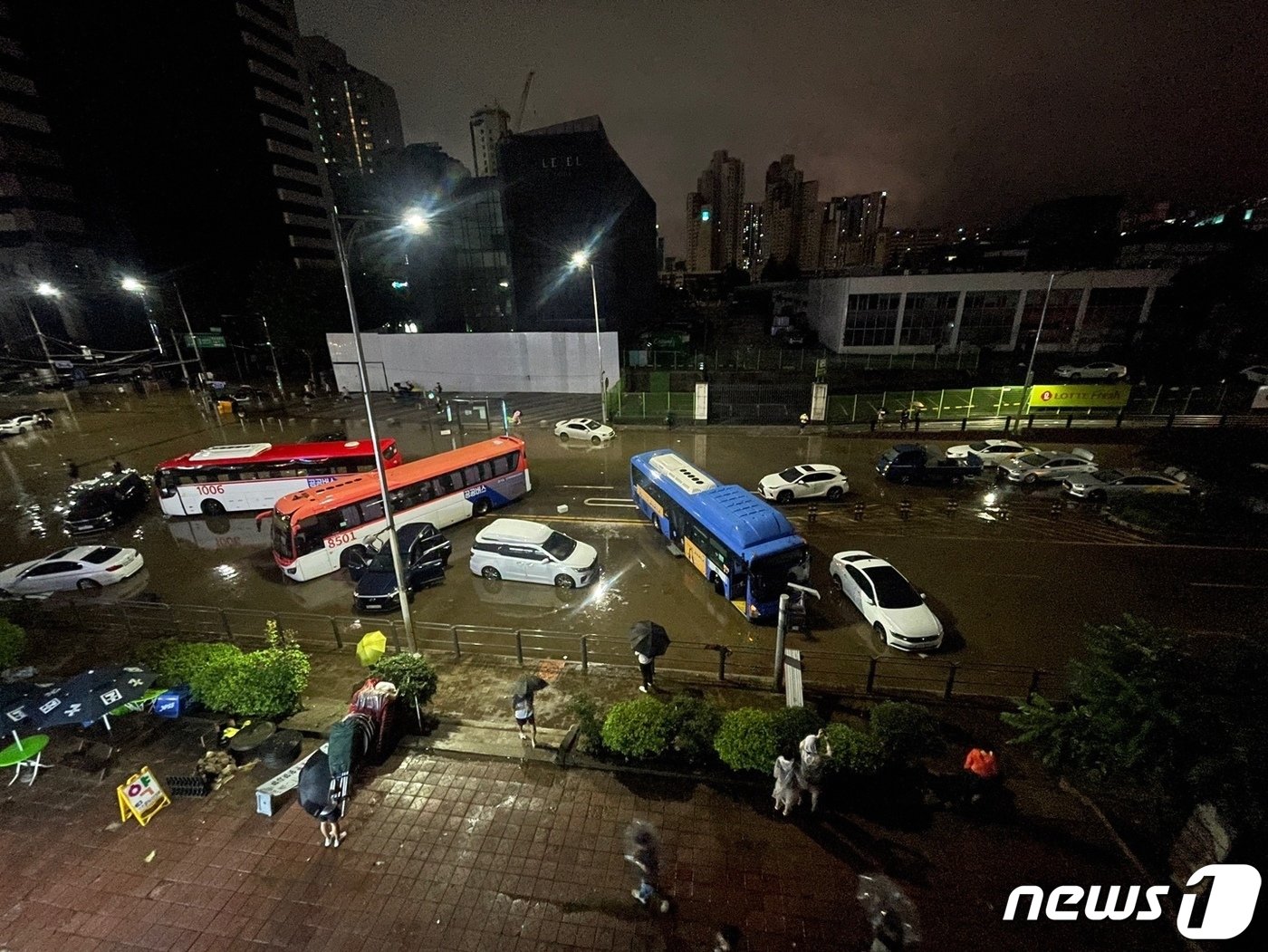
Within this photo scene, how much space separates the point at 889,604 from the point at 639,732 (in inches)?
304

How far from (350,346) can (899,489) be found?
4140 cm

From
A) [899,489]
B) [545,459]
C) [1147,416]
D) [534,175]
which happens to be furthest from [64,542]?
[1147,416]

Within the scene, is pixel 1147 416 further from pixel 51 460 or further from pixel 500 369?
pixel 51 460

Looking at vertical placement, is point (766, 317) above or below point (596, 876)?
above

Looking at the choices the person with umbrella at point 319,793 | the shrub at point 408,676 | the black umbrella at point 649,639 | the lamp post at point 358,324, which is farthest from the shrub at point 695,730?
the lamp post at point 358,324

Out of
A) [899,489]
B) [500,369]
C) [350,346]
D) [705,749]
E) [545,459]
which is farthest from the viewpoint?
[350,346]

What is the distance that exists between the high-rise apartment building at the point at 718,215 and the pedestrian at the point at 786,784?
611 feet

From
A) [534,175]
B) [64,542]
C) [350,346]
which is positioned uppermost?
[534,175]

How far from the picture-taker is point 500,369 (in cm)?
3931

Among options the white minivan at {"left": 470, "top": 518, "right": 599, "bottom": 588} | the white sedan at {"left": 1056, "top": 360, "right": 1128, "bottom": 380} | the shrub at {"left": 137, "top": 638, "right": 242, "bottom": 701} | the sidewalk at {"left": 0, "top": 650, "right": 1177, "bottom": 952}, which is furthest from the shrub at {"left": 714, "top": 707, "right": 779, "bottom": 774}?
the white sedan at {"left": 1056, "top": 360, "right": 1128, "bottom": 380}

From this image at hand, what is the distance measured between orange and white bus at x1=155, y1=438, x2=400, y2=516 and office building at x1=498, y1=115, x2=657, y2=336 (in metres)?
32.4

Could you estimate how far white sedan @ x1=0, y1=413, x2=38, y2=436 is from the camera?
3394 centimetres

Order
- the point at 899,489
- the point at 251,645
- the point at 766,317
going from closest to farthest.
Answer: the point at 251,645, the point at 899,489, the point at 766,317

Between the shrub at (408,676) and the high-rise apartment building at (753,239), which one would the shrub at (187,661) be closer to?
the shrub at (408,676)
